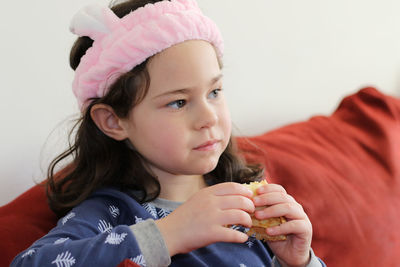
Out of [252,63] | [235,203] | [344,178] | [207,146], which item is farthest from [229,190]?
[252,63]

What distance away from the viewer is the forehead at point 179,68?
2.81ft

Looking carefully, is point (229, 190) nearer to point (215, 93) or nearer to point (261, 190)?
point (261, 190)

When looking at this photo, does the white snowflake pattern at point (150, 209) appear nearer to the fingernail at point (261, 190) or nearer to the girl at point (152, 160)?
the girl at point (152, 160)

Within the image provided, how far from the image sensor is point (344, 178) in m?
1.24

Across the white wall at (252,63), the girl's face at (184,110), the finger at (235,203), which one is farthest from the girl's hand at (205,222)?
the white wall at (252,63)

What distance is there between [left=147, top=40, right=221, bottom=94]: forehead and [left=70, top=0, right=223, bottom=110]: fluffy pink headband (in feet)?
0.04

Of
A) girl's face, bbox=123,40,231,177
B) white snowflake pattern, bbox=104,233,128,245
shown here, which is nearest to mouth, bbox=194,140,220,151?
girl's face, bbox=123,40,231,177

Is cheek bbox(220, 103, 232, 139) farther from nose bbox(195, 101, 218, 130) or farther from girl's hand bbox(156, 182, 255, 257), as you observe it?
girl's hand bbox(156, 182, 255, 257)

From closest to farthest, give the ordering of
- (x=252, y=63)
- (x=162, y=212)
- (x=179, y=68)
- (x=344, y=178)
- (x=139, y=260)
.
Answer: (x=139, y=260) → (x=179, y=68) → (x=162, y=212) → (x=344, y=178) → (x=252, y=63)

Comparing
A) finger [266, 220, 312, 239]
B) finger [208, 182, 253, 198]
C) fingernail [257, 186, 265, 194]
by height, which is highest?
finger [208, 182, 253, 198]

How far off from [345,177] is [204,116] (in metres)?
0.52

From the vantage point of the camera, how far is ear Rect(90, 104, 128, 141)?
95 centimetres

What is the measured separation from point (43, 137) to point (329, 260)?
0.67 meters

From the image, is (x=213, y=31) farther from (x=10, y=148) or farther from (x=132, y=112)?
(x=10, y=148)
